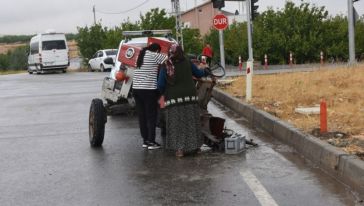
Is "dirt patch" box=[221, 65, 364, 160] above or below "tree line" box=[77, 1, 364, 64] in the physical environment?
below

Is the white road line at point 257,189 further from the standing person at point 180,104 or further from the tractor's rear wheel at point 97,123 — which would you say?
the tractor's rear wheel at point 97,123

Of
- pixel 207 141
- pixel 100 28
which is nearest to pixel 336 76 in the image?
pixel 207 141

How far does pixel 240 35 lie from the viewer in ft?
135

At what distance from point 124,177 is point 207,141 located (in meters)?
2.00

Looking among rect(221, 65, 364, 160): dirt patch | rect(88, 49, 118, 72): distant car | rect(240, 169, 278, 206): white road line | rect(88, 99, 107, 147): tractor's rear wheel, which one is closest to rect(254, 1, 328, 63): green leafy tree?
rect(88, 49, 118, 72): distant car

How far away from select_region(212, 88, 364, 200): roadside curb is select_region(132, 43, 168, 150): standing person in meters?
2.14

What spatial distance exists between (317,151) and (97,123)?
365cm

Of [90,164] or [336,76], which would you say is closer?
[90,164]

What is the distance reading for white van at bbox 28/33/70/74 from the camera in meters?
42.6

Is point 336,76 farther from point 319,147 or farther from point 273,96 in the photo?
point 319,147

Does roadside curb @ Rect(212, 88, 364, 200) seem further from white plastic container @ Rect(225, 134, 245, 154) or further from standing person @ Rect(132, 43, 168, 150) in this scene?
standing person @ Rect(132, 43, 168, 150)

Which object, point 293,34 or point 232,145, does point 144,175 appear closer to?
point 232,145

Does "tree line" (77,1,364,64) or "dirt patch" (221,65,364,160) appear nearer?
"dirt patch" (221,65,364,160)

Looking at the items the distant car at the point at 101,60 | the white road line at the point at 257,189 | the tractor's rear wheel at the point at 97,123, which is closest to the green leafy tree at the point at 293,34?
the distant car at the point at 101,60
